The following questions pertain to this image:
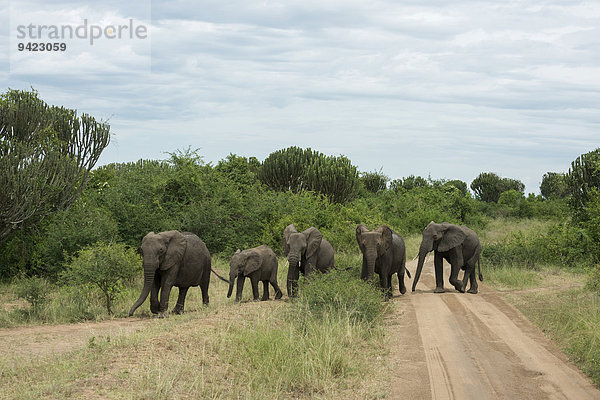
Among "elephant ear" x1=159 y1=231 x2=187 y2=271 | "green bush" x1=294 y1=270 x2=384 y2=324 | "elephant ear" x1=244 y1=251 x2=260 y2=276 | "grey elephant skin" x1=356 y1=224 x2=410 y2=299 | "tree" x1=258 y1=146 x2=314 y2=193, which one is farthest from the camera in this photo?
"tree" x1=258 y1=146 x2=314 y2=193

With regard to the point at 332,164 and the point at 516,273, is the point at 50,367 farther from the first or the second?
the point at 332,164

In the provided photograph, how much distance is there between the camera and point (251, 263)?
1487 centimetres

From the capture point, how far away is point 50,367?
28.2 feet

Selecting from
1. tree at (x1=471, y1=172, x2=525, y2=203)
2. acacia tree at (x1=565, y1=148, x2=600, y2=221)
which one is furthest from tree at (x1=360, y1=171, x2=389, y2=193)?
acacia tree at (x1=565, y1=148, x2=600, y2=221)

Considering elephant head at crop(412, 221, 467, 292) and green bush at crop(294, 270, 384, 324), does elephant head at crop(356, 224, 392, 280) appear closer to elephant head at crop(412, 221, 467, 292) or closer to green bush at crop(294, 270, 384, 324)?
green bush at crop(294, 270, 384, 324)

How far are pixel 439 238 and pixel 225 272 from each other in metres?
7.50

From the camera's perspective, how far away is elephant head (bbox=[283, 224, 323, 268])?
1495 centimetres

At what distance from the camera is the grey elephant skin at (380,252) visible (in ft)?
49.0

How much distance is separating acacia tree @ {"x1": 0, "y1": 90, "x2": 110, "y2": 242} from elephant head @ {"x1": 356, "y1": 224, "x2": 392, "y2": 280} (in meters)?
11.1

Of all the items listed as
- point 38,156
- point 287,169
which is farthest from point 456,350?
point 287,169

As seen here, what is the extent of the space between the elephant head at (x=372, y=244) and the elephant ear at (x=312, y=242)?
1.05 m

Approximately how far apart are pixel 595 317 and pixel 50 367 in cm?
954

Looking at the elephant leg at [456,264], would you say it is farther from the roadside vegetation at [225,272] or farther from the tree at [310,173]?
the tree at [310,173]

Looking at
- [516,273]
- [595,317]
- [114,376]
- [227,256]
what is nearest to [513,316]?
[595,317]
